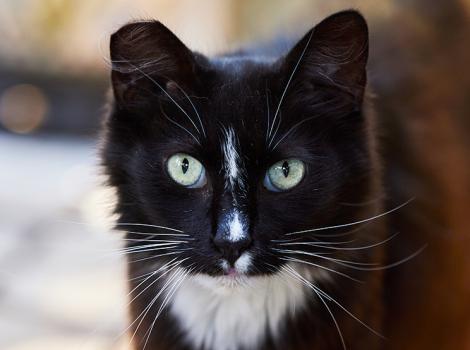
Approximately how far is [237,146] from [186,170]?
0.32ft

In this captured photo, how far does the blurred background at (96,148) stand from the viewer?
151 cm

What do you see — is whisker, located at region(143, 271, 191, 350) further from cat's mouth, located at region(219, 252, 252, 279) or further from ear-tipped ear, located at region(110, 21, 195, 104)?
ear-tipped ear, located at region(110, 21, 195, 104)

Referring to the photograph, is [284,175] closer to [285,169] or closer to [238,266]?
[285,169]

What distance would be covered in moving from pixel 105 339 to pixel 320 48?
3.44ft

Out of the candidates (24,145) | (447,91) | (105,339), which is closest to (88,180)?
(24,145)

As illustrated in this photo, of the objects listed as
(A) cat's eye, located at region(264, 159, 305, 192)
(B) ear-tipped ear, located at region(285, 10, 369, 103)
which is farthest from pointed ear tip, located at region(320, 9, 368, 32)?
(A) cat's eye, located at region(264, 159, 305, 192)

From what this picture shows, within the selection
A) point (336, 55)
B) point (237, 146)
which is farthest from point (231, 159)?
point (336, 55)

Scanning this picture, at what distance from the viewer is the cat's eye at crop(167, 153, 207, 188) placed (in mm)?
1182

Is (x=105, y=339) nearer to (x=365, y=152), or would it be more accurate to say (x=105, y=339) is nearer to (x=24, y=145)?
(x=365, y=152)

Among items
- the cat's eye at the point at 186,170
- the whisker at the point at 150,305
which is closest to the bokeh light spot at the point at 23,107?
the whisker at the point at 150,305

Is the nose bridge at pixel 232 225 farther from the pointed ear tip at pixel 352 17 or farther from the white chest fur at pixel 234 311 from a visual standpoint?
the pointed ear tip at pixel 352 17

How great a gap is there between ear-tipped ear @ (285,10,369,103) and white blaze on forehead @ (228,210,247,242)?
0.91 feet

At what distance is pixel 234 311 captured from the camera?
132cm

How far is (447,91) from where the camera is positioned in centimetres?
156
